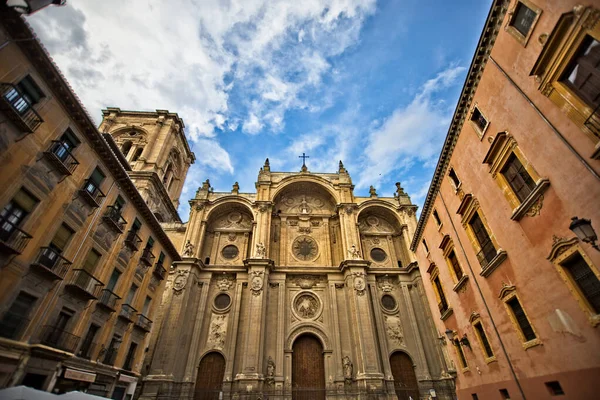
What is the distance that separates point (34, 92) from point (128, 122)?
2580 centimetres

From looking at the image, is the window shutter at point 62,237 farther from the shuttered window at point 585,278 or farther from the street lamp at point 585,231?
the shuttered window at point 585,278

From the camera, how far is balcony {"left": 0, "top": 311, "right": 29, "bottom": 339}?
9414mm

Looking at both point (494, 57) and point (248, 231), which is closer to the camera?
point (494, 57)

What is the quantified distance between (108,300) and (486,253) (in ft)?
56.6

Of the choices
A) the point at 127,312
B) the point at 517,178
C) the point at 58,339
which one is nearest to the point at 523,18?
the point at 517,178

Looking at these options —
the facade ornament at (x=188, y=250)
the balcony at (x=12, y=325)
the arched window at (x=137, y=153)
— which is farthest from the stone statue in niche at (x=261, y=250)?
the balcony at (x=12, y=325)

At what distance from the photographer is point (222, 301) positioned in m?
25.1

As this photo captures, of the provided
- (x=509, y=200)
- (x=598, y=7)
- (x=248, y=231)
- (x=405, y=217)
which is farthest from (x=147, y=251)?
(x=405, y=217)

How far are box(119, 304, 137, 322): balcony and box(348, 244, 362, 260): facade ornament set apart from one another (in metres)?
17.0

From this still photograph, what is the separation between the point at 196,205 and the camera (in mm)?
28906

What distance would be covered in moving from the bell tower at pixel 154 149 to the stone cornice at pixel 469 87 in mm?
23764

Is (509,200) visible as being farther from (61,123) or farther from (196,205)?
(196,205)

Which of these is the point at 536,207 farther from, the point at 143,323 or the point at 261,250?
the point at 261,250

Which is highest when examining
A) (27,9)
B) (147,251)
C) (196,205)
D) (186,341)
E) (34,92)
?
(196,205)
